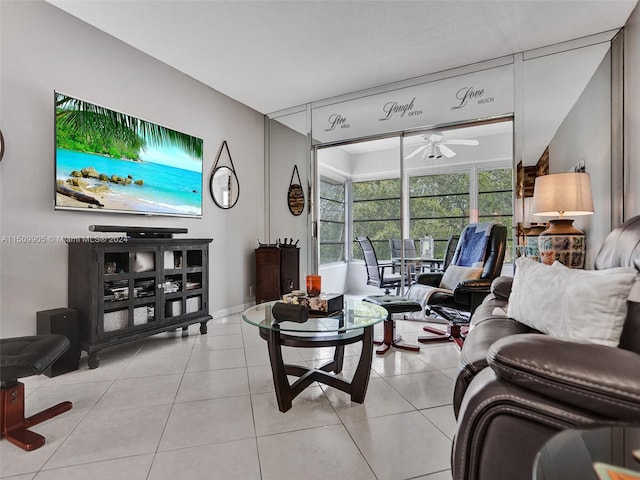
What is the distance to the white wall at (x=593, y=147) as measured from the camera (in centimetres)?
294

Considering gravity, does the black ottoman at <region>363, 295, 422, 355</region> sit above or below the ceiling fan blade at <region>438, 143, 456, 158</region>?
below

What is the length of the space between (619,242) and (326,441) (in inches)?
64.5

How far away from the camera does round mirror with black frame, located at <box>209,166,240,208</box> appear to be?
395cm

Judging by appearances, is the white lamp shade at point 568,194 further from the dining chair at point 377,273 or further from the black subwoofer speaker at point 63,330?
the black subwoofer speaker at point 63,330

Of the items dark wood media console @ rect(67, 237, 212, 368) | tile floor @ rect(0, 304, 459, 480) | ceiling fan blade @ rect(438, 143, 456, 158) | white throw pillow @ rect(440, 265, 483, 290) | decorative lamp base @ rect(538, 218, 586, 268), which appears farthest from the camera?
ceiling fan blade @ rect(438, 143, 456, 158)

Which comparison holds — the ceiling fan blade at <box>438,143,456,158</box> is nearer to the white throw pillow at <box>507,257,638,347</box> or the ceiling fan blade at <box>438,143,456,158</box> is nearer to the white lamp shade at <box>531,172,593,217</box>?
the white lamp shade at <box>531,172,593,217</box>

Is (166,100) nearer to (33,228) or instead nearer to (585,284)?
(33,228)

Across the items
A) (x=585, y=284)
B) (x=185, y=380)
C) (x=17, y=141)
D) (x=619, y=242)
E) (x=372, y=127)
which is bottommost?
(x=185, y=380)

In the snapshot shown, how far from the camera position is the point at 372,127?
13.6 feet

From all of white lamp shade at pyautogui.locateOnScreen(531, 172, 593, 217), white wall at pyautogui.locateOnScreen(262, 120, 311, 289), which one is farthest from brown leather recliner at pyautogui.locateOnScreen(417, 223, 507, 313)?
white wall at pyautogui.locateOnScreen(262, 120, 311, 289)

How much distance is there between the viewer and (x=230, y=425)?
1698 mm

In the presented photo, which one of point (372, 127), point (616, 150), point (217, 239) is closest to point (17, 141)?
point (217, 239)

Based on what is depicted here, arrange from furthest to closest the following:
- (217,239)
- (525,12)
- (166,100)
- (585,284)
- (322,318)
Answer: (217,239) → (166,100) → (525,12) → (322,318) → (585,284)

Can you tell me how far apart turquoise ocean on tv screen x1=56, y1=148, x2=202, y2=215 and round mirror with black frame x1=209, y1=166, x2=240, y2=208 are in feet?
0.80
